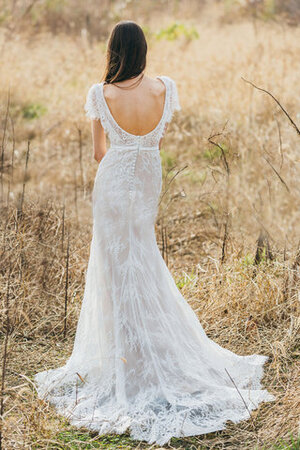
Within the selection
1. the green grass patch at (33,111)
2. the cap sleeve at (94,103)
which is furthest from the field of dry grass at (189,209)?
the cap sleeve at (94,103)

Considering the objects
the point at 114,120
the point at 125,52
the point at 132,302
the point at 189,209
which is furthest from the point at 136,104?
the point at 189,209

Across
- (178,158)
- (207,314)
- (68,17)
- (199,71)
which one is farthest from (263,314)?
(68,17)

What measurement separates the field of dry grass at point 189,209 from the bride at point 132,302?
20 cm

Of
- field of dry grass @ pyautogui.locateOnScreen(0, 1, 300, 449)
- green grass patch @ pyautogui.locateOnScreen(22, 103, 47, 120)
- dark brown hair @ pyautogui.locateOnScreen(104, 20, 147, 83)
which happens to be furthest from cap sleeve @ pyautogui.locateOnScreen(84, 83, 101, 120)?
green grass patch @ pyautogui.locateOnScreen(22, 103, 47, 120)

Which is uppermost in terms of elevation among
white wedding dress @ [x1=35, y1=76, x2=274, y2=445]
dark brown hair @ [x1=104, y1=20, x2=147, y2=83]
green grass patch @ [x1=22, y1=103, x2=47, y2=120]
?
dark brown hair @ [x1=104, y1=20, x2=147, y2=83]

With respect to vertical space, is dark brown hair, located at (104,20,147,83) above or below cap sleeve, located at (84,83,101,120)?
above

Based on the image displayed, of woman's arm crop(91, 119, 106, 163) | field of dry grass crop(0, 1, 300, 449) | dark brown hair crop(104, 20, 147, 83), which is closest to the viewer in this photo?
dark brown hair crop(104, 20, 147, 83)

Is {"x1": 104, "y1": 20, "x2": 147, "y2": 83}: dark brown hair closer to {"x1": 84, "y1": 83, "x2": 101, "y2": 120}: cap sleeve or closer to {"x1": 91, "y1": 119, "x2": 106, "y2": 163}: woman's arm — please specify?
{"x1": 84, "y1": 83, "x2": 101, "y2": 120}: cap sleeve

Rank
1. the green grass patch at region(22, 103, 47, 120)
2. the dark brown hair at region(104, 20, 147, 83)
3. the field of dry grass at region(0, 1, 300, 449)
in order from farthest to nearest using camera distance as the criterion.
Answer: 1. the green grass patch at region(22, 103, 47, 120)
2. the field of dry grass at region(0, 1, 300, 449)
3. the dark brown hair at region(104, 20, 147, 83)

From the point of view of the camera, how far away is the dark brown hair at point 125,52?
303 cm

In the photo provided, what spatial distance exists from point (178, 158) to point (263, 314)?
3.89m

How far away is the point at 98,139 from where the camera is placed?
3301mm

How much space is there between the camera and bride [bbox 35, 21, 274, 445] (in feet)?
10.1

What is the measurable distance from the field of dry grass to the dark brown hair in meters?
0.33
